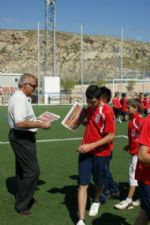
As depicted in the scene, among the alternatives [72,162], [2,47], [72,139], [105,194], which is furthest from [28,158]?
[2,47]

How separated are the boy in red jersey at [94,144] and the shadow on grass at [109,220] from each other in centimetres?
42

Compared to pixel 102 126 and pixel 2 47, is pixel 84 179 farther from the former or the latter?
pixel 2 47

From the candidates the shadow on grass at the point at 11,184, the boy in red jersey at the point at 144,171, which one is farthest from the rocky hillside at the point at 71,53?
the boy in red jersey at the point at 144,171

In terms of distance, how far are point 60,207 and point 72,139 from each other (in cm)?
853

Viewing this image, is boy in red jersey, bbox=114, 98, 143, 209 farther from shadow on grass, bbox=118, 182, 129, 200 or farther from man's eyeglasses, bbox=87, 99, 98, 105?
man's eyeglasses, bbox=87, 99, 98, 105

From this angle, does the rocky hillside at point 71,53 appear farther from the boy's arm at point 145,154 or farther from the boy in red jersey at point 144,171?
the boy's arm at point 145,154

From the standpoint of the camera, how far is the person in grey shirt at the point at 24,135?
20.2ft

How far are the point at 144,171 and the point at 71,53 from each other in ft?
387

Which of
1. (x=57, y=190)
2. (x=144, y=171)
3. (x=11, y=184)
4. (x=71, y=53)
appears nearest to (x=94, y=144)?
(x=144, y=171)

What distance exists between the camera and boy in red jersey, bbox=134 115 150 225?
4.02 m

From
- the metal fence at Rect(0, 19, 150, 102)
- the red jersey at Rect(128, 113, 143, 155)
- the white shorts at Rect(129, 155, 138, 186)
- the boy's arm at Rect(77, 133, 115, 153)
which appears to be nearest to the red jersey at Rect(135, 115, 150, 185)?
the boy's arm at Rect(77, 133, 115, 153)

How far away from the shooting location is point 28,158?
21.1 ft

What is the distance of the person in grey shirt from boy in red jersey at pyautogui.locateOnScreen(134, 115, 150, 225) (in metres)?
2.16

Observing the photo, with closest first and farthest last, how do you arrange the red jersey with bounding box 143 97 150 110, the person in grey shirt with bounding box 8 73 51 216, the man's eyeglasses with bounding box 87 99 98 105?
the man's eyeglasses with bounding box 87 99 98 105, the person in grey shirt with bounding box 8 73 51 216, the red jersey with bounding box 143 97 150 110
